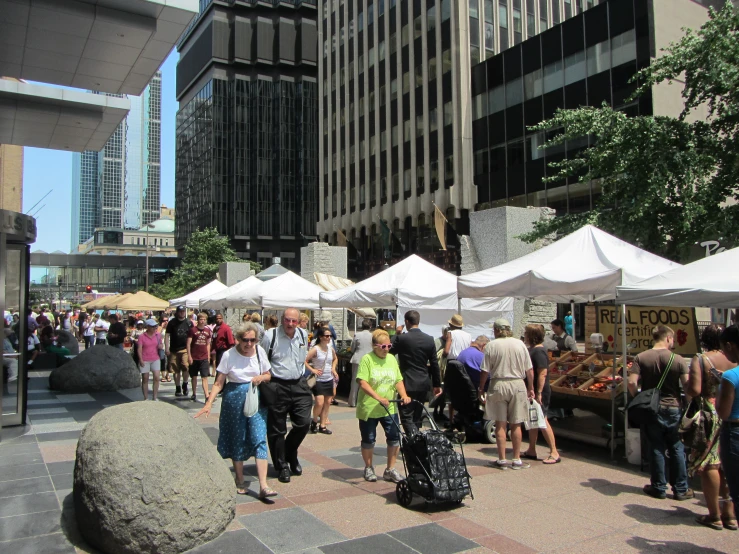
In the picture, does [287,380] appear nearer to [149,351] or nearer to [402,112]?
[149,351]

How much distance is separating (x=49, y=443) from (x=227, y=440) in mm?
3770

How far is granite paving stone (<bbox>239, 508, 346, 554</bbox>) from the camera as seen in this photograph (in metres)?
4.94

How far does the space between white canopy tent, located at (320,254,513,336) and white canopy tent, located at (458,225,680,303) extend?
196 cm

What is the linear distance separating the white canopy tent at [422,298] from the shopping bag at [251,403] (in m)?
6.22

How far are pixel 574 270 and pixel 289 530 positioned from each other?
5572mm

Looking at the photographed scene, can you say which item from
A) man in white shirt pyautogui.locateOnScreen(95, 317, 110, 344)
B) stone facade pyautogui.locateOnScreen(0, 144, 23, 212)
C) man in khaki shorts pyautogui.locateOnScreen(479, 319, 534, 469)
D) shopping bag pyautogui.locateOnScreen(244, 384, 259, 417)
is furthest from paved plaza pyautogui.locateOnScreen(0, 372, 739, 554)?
stone facade pyautogui.locateOnScreen(0, 144, 23, 212)

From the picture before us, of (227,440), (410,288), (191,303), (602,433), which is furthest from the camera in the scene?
(191,303)

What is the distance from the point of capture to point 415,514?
5.73 m

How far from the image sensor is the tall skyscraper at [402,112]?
41344 mm

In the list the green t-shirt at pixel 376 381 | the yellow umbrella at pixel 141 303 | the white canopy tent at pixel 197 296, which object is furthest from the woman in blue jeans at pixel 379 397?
the yellow umbrella at pixel 141 303

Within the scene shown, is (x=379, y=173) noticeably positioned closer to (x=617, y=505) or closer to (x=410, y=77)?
(x=410, y=77)

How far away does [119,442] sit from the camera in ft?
15.7

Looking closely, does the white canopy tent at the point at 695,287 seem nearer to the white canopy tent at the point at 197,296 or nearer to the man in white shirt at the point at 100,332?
the white canopy tent at the point at 197,296

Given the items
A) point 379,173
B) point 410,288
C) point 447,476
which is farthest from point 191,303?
point 379,173
